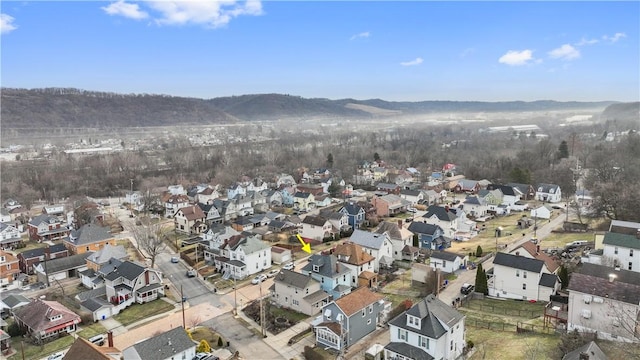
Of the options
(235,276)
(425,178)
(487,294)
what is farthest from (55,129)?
(487,294)

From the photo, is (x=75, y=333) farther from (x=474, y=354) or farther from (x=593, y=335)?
(x=593, y=335)

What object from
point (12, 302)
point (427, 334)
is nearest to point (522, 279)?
point (427, 334)

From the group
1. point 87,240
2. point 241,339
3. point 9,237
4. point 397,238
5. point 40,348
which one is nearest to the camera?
point 40,348

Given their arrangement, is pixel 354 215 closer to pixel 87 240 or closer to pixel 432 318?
pixel 87 240

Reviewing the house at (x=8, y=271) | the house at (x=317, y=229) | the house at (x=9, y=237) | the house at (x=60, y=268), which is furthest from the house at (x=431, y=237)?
the house at (x=9, y=237)

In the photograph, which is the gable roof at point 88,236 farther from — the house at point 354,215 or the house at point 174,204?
the house at point 354,215
